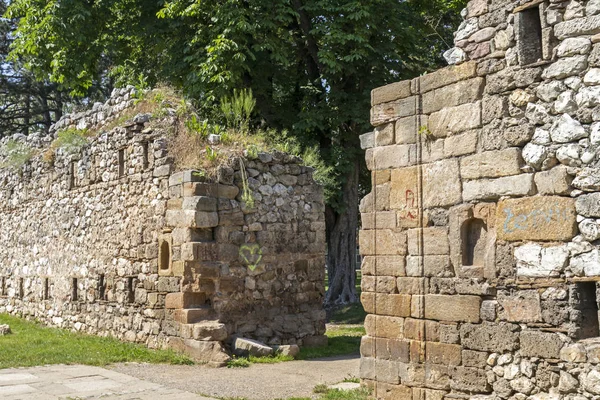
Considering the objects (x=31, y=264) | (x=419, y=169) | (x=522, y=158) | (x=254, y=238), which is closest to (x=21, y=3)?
(x=31, y=264)

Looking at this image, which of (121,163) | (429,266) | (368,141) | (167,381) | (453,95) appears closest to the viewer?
(453,95)

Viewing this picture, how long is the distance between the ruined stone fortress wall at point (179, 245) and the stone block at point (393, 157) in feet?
11.2

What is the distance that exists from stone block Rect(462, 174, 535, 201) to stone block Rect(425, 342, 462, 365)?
143 centimetres

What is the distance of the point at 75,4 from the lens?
17016 millimetres

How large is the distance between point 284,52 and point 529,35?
1033 centimetres

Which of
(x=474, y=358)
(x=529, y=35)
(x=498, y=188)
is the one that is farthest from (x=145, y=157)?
(x=529, y=35)

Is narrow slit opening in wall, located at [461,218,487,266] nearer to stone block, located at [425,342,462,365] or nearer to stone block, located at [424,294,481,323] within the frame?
stone block, located at [424,294,481,323]

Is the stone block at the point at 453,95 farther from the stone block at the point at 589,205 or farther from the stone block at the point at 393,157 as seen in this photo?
the stone block at the point at 589,205

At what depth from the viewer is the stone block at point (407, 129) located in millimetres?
7164

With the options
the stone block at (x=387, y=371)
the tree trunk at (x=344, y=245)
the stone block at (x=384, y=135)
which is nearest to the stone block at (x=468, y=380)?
the stone block at (x=387, y=371)

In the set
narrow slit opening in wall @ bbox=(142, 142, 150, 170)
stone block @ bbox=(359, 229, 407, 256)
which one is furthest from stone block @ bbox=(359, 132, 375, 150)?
narrow slit opening in wall @ bbox=(142, 142, 150, 170)

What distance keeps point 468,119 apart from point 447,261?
4.54 ft

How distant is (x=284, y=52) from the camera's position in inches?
626

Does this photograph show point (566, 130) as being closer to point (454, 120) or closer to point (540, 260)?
point (540, 260)
